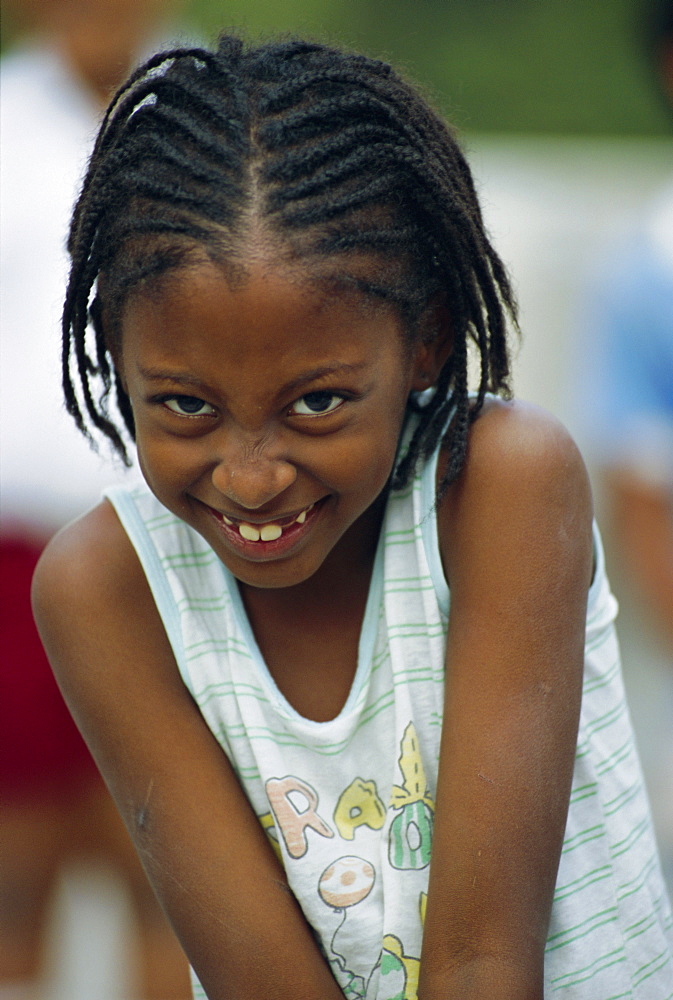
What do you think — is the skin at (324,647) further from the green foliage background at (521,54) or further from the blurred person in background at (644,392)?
the green foliage background at (521,54)

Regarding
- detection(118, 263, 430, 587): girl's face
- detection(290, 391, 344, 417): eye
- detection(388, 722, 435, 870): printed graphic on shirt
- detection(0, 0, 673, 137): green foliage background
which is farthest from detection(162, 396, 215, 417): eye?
detection(0, 0, 673, 137): green foliage background

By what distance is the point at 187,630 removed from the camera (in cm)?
171

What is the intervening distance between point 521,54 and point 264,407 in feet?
15.5

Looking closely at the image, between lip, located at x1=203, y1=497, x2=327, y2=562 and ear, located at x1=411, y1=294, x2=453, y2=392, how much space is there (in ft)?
0.77

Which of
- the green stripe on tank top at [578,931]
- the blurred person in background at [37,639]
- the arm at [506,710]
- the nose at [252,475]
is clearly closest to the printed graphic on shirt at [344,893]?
the arm at [506,710]

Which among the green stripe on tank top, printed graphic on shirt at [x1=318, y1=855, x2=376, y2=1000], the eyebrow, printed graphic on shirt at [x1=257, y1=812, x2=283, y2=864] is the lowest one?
the green stripe on tank top

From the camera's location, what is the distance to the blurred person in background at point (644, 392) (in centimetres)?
285

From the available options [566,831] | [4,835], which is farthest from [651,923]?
[4,835]

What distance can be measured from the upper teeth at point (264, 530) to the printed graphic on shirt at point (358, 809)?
0.38 meters

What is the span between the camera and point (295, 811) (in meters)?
1.65

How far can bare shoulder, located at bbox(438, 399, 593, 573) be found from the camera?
5.12 feet

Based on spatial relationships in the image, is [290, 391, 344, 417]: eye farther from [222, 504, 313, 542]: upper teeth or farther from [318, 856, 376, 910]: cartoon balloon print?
[318, 856, 376, 910]: cartoon balloon print

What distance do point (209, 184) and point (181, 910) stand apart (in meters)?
0.93

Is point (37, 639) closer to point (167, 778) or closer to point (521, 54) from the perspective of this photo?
point (167, 778)
